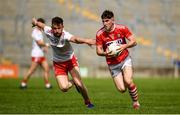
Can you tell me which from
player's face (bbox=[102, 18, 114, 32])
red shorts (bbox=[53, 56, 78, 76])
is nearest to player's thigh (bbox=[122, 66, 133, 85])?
player's face (bbox=[102, 18, 114, 32])

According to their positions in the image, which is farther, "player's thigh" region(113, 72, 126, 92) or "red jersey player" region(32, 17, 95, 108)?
"player's thigh" region(113, 72, 126, 92)

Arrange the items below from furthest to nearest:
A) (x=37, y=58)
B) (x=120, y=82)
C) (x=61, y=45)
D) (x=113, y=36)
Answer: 1. (x=37, y=58)
2. (x=120, y=82)
3. (x=61, y=45)
4. (x=113, y=36)

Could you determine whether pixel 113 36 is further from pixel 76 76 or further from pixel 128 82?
pixel 76 76

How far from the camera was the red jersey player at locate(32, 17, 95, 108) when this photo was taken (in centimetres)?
1470

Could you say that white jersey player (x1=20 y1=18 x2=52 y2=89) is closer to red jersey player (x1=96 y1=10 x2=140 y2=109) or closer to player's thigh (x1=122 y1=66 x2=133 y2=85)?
red jersey player (x1=96 y1=10 x2=140 y2=109)

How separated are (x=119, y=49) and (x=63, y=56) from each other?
1.62 meters

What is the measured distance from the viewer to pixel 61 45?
1498cm

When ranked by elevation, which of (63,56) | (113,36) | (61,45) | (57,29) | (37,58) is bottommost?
(37,58)

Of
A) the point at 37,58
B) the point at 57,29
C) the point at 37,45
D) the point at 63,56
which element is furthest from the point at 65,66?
the point at 37,45

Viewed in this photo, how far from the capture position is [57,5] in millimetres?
39500

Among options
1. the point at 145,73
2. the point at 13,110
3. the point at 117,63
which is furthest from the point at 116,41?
the point at 145,73

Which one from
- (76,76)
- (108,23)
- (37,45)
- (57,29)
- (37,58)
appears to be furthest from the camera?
(37,45)

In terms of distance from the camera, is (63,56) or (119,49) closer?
(119,49)

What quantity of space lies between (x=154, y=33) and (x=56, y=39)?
80.8ft
